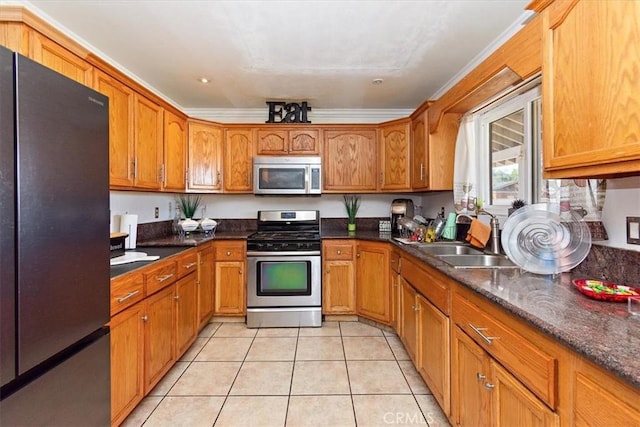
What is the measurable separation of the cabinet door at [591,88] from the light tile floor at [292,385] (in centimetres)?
Answer: 151

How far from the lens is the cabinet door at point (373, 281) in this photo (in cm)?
293

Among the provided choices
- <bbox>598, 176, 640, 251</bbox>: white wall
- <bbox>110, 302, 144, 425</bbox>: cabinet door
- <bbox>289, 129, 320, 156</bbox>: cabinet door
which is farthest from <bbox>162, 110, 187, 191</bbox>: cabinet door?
<bbox>598, 176, 640, 251</bbox>: white wall

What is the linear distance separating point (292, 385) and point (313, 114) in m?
2.84

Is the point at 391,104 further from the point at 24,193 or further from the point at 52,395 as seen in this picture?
the point at 52,395

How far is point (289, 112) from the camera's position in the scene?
344 centimetres

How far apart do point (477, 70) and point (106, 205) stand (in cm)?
222

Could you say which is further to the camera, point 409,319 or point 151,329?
point 409,319

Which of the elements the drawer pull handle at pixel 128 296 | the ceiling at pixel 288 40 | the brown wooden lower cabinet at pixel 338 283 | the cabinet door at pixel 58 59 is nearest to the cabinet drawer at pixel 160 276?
the drawer pull handle at pixel 128 296

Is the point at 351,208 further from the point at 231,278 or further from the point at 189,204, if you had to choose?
the point at 189,204

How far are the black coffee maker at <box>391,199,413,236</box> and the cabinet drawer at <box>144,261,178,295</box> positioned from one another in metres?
2.20

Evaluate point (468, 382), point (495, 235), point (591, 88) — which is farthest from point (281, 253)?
point (591, 88)

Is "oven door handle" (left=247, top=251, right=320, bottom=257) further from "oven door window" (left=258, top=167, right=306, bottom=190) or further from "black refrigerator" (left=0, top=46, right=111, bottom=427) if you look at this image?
"black refrigerator" (left=0, top=46, right=111, bottom=427)

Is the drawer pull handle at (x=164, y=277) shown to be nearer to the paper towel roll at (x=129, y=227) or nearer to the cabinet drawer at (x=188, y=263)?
the cabinet drawer at (x=188, y=263)

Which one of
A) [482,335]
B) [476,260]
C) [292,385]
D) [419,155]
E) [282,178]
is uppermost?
[419,155]
